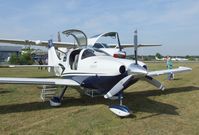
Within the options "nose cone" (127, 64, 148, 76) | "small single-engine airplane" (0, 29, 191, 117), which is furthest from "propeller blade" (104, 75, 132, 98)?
"nose cone" (127, 64, 148, 76)

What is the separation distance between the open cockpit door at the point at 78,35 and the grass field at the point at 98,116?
2339mm

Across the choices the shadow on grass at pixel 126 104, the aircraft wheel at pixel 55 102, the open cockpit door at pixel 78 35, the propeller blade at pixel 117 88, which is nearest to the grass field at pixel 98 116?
the shadow on grass at pixel 126 104

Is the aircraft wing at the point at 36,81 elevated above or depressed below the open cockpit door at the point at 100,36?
below

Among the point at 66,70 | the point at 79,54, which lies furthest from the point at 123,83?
the point at 66,70

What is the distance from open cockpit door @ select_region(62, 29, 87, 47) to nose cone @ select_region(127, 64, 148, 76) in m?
4.11

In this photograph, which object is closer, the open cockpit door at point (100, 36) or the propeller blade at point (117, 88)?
the propeller blade at point (117, 88)

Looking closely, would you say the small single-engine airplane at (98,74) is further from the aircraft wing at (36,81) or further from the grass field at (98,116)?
the grass field at (98,116)

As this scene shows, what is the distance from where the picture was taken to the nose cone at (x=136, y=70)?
6914 millimetres

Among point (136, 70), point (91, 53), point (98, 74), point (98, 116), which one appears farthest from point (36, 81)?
point (136, 70)

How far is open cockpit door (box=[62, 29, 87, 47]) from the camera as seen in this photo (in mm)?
10568

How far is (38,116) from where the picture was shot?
7609 millimetres

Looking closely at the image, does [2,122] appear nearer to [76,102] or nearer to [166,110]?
[76,102]

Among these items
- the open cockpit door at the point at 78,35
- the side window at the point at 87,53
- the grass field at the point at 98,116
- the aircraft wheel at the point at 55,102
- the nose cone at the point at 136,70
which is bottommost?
the grass field at the point at 98,116

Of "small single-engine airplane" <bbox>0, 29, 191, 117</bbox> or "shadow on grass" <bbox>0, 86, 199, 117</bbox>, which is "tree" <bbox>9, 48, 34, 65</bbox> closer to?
"small single-engine airplane" <bbox>0, 29, 191, 117</bbox>
